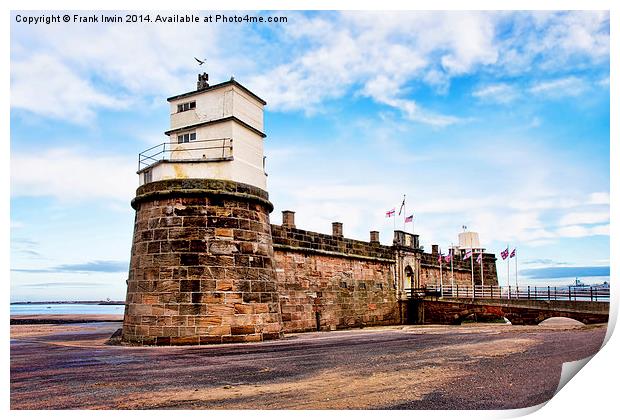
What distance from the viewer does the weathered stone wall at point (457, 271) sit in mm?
31223

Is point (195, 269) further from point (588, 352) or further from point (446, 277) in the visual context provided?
Result: point (446, 277)

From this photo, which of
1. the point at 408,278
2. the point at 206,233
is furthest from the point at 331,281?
the point at 206,233

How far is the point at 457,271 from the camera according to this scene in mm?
35375

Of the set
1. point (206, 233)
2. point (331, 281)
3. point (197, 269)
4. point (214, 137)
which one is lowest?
point (331, 281)

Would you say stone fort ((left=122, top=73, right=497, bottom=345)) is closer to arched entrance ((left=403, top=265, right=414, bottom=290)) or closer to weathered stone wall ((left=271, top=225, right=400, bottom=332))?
weathered stone wall ((left=271, top=225, right=400, bottom=332))

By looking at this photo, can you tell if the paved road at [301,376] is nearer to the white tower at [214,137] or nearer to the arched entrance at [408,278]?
the white tower at [214,137]

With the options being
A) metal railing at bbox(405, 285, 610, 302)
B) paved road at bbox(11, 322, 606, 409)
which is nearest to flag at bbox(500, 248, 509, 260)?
metal railing at bbox(405, 285, 610, 302)

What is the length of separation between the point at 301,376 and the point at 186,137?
890 cm

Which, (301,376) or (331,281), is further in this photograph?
(331,281)

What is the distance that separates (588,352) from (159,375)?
7.50 meters

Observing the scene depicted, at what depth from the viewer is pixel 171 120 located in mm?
15430

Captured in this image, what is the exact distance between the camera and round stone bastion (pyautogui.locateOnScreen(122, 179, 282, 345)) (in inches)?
509

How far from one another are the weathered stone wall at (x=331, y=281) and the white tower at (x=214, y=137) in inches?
180

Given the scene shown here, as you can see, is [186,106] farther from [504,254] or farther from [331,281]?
[504,254]
